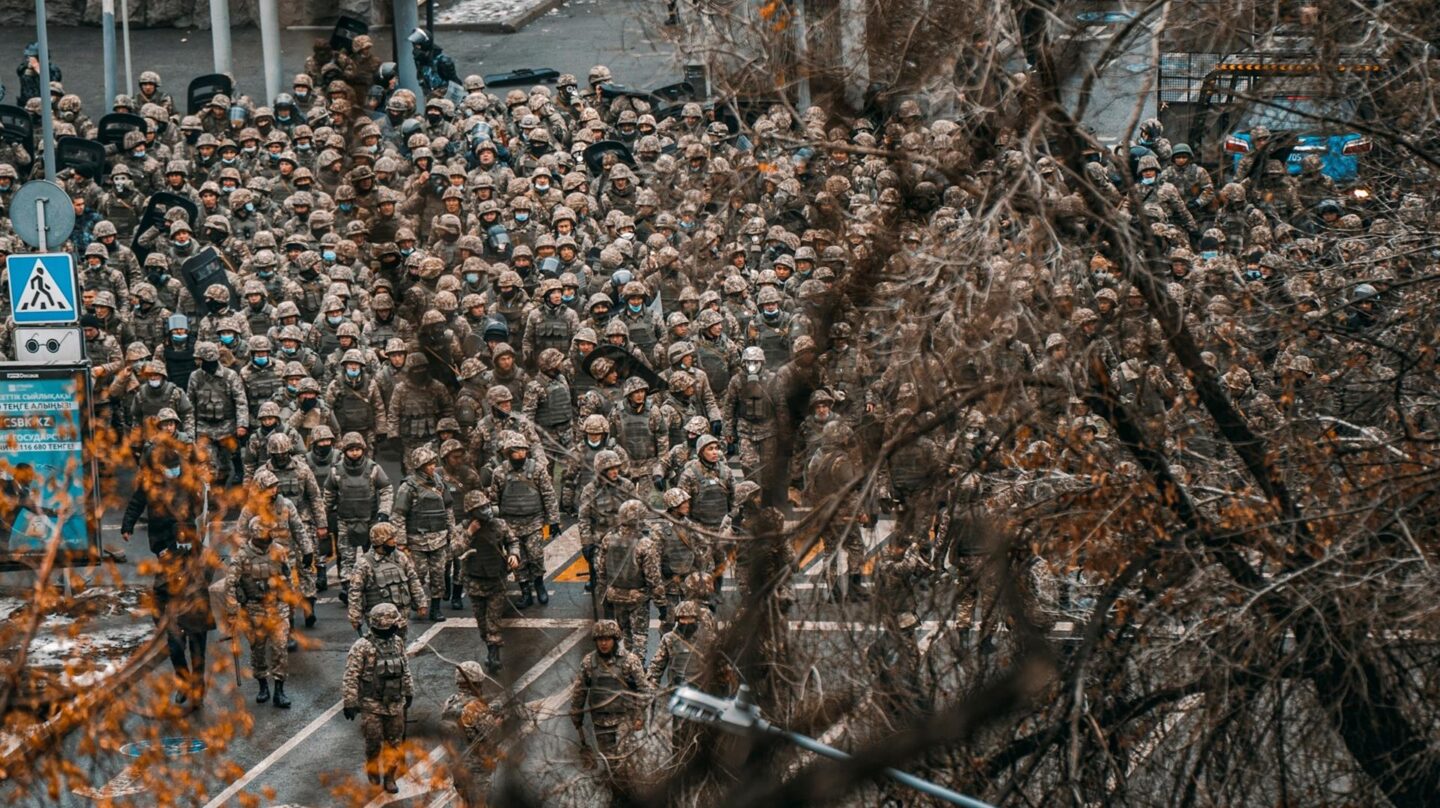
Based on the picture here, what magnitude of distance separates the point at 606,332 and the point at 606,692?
1012cm

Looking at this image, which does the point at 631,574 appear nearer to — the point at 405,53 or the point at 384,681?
the point at 384,681

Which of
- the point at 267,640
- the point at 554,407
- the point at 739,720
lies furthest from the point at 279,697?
the point at 739,720

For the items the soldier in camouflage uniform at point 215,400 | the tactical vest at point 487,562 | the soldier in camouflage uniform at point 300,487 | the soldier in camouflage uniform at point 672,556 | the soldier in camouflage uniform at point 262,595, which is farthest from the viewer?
the soldier in camouflage uniform at point 215,400

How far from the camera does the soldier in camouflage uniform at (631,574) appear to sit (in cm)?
1916

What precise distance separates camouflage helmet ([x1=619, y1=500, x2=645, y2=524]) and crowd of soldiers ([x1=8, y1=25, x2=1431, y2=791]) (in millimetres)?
139

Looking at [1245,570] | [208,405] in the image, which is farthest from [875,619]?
[208,405]

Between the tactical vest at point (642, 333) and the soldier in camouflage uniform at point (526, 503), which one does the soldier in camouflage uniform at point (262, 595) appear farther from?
the tactical vest at point (642, 333)

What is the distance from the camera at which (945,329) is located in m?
12.0

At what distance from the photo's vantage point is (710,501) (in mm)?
20500

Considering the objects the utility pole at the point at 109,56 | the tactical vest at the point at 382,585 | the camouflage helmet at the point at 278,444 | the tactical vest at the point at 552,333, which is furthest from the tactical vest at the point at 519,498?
the utility pole at the point at 109,56

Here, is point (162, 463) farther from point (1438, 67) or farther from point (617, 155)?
point (1438, 67)

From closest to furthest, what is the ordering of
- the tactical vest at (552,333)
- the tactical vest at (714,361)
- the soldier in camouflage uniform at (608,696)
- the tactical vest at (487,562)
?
the soldier in camouflage uniform at (608,696)
the tactical vest at (487,562)
the tactical vest at (714,361)
the tactical vest at (552,333)

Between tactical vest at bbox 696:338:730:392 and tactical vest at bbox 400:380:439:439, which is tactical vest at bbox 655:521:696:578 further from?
tactical vest at bbox 696:338:730:392

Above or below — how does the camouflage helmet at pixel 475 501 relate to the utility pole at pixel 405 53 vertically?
below
